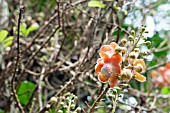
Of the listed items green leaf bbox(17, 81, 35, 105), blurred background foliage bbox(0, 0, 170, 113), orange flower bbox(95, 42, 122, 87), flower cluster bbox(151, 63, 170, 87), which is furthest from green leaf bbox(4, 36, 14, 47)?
flower cluster bbox(151, 63, 170, 87)

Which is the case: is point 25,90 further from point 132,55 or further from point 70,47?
point 132,55

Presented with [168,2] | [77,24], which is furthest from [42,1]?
[168,2]

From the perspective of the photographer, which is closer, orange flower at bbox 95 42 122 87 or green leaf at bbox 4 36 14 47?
orange flower at bbox 95 42 122 87

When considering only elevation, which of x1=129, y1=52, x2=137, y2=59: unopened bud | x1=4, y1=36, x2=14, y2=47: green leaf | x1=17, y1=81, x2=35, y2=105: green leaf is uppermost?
x1=4, y1=36, x2=14, y2=47: green leaf

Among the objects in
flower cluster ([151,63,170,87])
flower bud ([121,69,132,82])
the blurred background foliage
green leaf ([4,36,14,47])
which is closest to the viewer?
flower bud ([121,69,132,82])

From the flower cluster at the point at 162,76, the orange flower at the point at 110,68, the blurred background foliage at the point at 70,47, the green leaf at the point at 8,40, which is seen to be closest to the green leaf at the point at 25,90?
the blurred background foliage at the point at 70,47

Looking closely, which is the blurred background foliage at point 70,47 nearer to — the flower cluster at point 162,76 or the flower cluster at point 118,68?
the flower cluster at point 162,76

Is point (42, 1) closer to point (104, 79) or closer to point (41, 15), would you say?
point (41, 15)

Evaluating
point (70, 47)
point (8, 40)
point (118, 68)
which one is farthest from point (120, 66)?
point (70, 47)

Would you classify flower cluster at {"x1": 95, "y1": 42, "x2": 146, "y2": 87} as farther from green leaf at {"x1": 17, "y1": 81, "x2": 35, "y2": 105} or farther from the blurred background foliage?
green leaf at {"x1": 17, "y1": 81, "x2": 35, "y2": 105}
